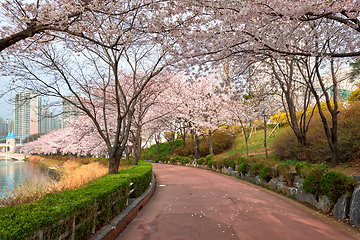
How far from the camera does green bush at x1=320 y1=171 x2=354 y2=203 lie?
17.2ft

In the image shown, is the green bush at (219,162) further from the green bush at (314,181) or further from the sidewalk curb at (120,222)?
the sidewalk curb at (120,222)

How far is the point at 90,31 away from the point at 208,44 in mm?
3439

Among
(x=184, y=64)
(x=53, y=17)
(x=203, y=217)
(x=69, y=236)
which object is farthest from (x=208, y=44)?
(x=69, y=236)

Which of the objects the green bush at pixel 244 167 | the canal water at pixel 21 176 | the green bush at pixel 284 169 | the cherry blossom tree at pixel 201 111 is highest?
the cherry blossom tree at pixel 201 111

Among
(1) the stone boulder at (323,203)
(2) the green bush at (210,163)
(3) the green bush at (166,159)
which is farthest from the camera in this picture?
(3) the green bush at (166,159)

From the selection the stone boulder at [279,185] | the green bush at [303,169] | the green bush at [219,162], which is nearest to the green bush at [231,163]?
the green bush at [219,162]

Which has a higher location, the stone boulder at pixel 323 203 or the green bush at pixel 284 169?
the green bush at pixel 284 169

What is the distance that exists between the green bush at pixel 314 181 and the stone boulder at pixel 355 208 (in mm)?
1146

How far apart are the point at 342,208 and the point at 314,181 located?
1130 mm

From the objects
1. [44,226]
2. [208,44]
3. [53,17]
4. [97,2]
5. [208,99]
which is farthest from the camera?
[208,99]

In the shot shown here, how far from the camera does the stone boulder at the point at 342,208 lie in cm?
526

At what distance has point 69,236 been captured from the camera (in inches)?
134

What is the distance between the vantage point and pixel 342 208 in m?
5.38

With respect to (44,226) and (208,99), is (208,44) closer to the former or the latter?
(44,226)
